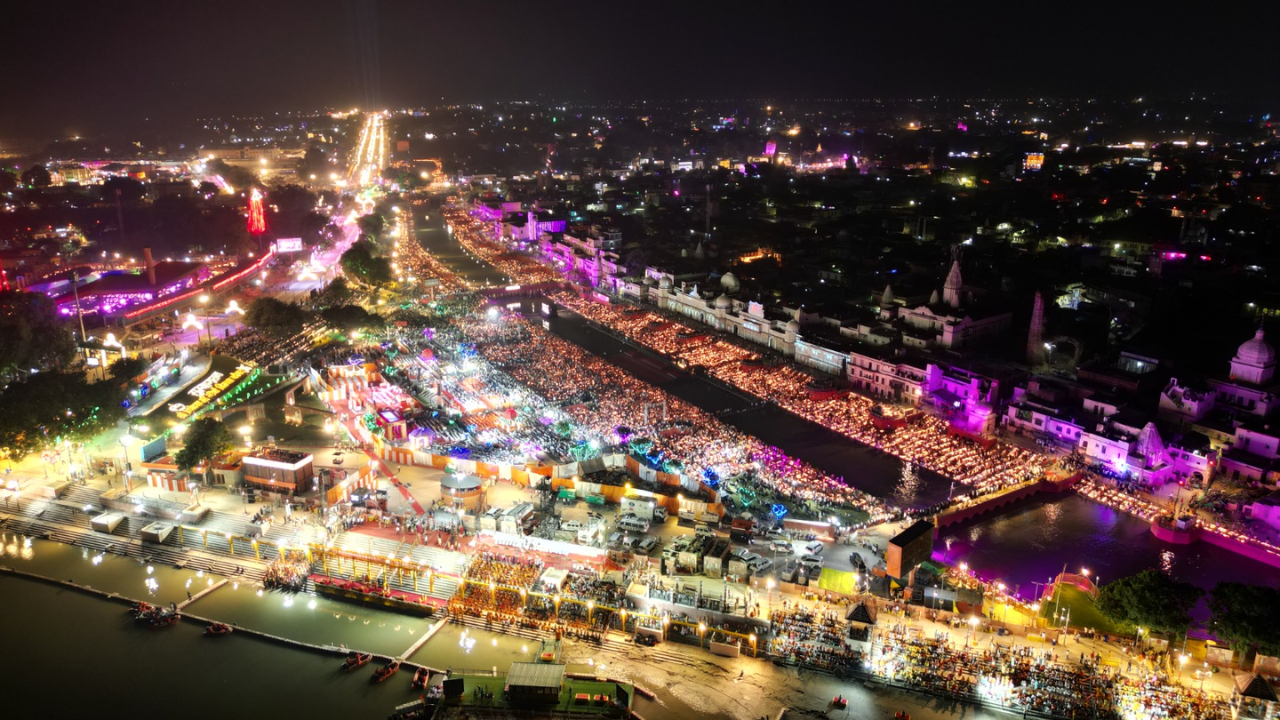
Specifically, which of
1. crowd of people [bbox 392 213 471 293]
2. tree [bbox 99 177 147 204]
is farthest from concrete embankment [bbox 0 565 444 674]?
tree [bbox 99 177 147 204]

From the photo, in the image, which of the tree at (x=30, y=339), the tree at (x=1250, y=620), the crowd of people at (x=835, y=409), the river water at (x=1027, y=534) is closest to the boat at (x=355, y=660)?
the river water at (x=1027, y=534)

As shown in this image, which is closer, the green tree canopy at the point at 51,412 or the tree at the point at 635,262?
the green tree canopy at the point at 51,412

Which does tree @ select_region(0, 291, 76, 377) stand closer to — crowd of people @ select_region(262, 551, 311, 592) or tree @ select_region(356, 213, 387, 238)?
crowd of people @ select_region(262, 551, 311, 592)

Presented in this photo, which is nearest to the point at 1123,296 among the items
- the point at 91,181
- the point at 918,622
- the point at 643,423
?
the point at 643,423

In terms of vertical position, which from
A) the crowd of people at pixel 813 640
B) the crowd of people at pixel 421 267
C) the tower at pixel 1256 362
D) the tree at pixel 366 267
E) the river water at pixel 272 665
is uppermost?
the tower at pixel 1256 362

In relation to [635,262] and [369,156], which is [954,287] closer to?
[635,262]

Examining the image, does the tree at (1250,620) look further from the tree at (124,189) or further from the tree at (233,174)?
the tree at (233,174)

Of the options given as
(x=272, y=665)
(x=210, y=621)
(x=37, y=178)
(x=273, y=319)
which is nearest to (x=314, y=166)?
(x=37, y=178)

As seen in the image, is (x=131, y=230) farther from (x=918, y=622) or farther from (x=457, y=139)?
(x=457, y=139)
